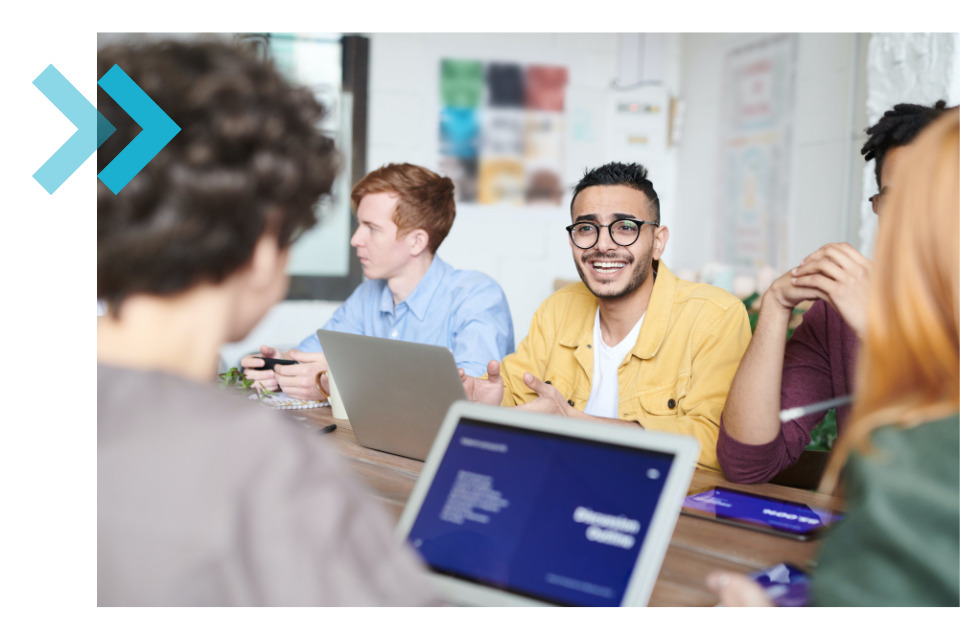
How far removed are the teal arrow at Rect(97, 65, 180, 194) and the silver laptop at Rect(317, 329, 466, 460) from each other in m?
0.68

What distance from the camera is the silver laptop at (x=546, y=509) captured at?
34.4 inches

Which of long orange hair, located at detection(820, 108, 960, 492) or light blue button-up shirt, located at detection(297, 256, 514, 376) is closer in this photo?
long orange hair, located at detection(820, 108, 960, 492)

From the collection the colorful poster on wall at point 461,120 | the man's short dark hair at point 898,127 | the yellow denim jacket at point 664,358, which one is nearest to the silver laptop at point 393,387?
the yellow denim jacket at point 664,358

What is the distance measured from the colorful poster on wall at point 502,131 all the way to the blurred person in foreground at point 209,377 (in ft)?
11.4

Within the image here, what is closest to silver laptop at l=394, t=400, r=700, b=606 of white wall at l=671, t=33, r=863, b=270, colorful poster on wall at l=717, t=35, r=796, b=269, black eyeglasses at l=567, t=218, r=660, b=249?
black eyeglasses at l=567, t=218, r=660, b=249

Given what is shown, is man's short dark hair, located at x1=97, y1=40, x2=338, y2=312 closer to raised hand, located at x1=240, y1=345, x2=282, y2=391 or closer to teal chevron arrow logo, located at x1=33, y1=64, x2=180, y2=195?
teal chevron arrow logo, located at x1=33, y1=64, x2=180, y2=195

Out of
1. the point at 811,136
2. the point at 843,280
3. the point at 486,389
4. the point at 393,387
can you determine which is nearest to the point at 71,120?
the point at 393,387

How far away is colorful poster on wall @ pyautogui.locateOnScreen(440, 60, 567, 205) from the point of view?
14.0 ft

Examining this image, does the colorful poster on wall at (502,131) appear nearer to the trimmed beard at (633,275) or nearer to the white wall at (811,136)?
the white wall at (811,136)

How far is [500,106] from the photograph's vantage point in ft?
14.3

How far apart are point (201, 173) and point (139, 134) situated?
0.10 meters

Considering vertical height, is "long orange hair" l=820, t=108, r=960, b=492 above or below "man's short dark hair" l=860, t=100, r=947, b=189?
below
